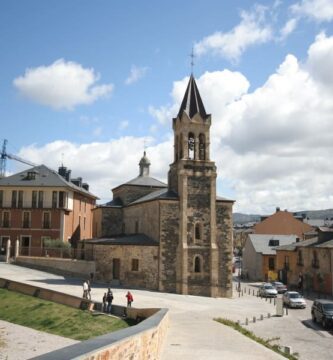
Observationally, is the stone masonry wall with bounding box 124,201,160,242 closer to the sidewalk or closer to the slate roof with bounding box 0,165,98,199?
the sidewalk

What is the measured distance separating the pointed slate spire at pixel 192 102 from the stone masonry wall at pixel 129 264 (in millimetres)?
13361

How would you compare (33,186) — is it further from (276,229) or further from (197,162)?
(276,229)

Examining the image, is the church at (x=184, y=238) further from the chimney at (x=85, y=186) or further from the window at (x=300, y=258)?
the chimney at (x=85, y=186)

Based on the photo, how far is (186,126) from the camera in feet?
133

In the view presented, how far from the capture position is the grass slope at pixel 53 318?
23.0 m

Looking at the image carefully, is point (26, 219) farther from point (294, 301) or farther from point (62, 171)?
point (294, 301)

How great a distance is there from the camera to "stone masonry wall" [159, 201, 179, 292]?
37.6 m

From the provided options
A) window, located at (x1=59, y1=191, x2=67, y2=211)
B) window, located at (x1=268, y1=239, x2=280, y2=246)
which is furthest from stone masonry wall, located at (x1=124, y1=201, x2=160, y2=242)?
window, located at (x1=268, y1=239, x2=280, y2=246)

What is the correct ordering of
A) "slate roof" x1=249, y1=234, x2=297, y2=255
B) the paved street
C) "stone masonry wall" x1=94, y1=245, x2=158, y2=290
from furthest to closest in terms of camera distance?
"slate roof" x1=249, y1=234, x2=297, y2=255 < "stone masonry wall" x1=94, y1=245, x2=158, y2=290 < the paved street

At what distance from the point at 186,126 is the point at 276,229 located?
142 feet

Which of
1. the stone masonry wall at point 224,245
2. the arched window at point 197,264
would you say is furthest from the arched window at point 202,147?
the arched window at point 197,264

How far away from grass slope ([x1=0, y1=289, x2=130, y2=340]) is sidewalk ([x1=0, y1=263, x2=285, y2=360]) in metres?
2.62

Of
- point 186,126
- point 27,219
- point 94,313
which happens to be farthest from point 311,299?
point 27,219

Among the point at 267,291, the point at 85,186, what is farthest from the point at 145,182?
the point at 267,291
